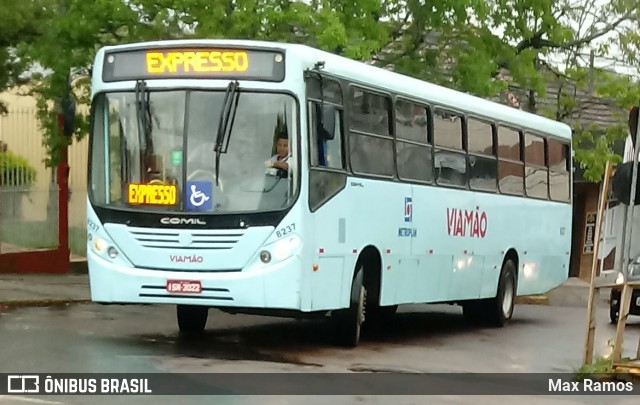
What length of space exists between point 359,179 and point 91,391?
17.1ft

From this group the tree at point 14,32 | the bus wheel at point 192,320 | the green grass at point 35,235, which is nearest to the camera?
the bus wheel at point 192,320

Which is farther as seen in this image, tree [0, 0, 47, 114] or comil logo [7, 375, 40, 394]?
tree [0, 0, 47, 114]

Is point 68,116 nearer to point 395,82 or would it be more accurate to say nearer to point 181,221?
point 395,82

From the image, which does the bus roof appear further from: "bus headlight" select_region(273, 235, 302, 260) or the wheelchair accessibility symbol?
"bus headlight" select_region(273, 235, 302, 260)

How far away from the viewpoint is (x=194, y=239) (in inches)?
516

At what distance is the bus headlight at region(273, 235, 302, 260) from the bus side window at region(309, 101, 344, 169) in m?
0.88

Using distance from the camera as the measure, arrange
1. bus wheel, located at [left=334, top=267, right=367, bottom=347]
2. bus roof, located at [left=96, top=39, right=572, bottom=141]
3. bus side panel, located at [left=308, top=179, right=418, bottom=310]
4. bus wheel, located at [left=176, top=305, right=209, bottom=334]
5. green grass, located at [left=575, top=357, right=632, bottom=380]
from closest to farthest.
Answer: green grass, located at [left=575, top=357, right=632, bottom=380] < bus roof, located at [left=96, top=39, right=572, bottom=141] < bus side panel, located at [left=308, top=179, right=418, bottom=310] < bus wheel, located at [left=334, top=267, right=367, bottom=347] < bus wheel, located at [left=176, top=305, right=209, bottom=334]

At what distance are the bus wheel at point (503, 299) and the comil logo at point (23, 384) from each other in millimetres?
10586

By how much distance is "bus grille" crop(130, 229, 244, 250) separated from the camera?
13062 mm

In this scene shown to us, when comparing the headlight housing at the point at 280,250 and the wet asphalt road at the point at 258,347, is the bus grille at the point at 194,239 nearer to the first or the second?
the headlight housing at the point at 280,250

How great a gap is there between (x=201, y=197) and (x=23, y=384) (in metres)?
3.27

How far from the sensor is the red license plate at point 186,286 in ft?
42.9

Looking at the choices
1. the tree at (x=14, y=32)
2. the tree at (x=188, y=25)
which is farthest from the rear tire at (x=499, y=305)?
the tree at (x=14, y=32)

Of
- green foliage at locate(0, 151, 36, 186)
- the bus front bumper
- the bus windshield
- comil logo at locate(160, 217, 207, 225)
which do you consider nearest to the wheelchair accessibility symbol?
the bus windshield
